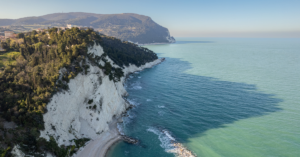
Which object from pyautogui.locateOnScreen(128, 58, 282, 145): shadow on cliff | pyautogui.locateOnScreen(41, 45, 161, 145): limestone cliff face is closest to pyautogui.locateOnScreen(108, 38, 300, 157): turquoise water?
pyautogui.locateOnScreen(128, 58, 282, 145): shadow on cliff

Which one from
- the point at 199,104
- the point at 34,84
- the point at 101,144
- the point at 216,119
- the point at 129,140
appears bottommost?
the point at 101,144

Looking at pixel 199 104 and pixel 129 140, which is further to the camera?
pixel 199 104

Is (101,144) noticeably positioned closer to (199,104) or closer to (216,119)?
(216,119)

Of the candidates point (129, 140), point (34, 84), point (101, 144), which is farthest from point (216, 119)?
point (34, 84)

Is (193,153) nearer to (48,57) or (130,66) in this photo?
(48,57)

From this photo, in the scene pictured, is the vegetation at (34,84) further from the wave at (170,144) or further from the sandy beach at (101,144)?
the wave at (170,144)

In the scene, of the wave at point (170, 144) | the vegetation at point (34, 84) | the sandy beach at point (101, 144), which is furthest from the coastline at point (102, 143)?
the wave at point (170, 144)

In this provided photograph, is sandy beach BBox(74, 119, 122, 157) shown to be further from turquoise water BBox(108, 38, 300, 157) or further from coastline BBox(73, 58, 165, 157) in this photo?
turquoise water BBox(108, 38, 300, 157)
